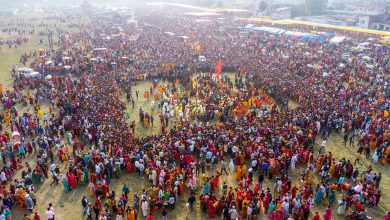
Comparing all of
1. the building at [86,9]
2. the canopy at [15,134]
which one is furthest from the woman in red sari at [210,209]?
the building at [86,9]

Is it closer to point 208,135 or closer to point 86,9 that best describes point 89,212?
point 208,135

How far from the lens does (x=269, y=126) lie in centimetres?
1777

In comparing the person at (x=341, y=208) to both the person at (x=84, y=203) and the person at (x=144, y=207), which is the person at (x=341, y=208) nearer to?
the person at (x=144, y=207)

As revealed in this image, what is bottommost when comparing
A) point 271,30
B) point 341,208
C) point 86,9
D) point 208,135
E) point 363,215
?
point 341,208

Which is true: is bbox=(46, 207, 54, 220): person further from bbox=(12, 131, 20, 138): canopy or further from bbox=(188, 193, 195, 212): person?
bbox=(12, 131, 20, 138): canopy

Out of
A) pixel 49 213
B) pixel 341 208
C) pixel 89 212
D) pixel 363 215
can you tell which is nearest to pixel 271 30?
pixel 341 208

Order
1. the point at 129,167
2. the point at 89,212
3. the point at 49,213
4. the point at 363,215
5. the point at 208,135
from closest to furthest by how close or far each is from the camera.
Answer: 1. the point at 363,215
2. the point at 49,213
3. the point at 89,212
4. the point at 129,167
5. the point at 208,135

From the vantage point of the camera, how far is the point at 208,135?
16.7m

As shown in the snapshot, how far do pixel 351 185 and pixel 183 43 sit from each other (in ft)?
105

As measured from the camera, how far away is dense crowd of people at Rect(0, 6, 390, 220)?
41.9 ft

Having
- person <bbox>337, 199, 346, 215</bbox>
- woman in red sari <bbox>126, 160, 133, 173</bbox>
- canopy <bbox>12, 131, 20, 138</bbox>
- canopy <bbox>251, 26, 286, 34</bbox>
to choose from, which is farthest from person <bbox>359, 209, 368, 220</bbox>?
canopy <bbox>251, 26, 286, 34</bbox>

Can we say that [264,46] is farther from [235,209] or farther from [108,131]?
[235,209]

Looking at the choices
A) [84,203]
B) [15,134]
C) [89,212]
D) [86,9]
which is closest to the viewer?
[89,212]

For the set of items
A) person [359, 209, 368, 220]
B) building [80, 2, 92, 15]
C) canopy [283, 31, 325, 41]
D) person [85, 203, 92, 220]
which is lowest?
person [85, 203, 92, 220]
